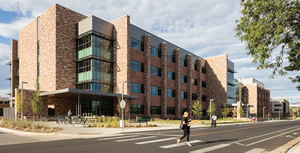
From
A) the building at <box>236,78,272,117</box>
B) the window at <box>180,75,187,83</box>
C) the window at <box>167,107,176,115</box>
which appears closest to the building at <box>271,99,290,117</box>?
the building at <box>236,78,272,117</box>

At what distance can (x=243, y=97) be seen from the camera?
90.4 m

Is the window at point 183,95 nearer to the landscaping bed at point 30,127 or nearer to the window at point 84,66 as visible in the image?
the window at point 84,66

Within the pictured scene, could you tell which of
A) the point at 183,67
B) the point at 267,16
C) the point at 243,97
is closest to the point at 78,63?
the point at 183,67

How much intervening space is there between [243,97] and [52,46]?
77404mm

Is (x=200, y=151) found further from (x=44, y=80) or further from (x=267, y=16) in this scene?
(x=44, y=80)

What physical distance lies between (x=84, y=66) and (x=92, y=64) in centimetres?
213

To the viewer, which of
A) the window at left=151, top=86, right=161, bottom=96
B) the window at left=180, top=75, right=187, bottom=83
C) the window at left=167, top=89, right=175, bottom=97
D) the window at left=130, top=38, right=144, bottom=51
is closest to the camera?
the window at left=130, top=38, right=144, bottom=51

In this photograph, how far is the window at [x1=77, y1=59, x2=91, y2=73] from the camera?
37.6 metres

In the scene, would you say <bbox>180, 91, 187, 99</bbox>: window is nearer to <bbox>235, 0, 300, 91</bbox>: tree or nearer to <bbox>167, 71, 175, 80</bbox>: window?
<bbox>167, 71, 175, 80</bbox>: window

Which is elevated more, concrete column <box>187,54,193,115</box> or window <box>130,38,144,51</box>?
window <box>130,38,144,51</box>

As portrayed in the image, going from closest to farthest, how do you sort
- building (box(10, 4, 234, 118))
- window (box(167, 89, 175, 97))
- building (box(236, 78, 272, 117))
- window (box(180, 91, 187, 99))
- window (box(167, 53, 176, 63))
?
1. building (box(10, 4, 234, 118))
2. window (box(167, 89, 175, 97))
3. window (box(167, 53, 176, 63))
4. window (box(180, 91, 187, 99))
5. building (box(236, 78, 272, 117))

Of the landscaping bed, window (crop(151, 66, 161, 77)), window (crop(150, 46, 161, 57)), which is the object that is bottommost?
the landscaping bed

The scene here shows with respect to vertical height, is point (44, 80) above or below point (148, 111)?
above

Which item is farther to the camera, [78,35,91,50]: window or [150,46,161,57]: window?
[150,46,161,57]: window
